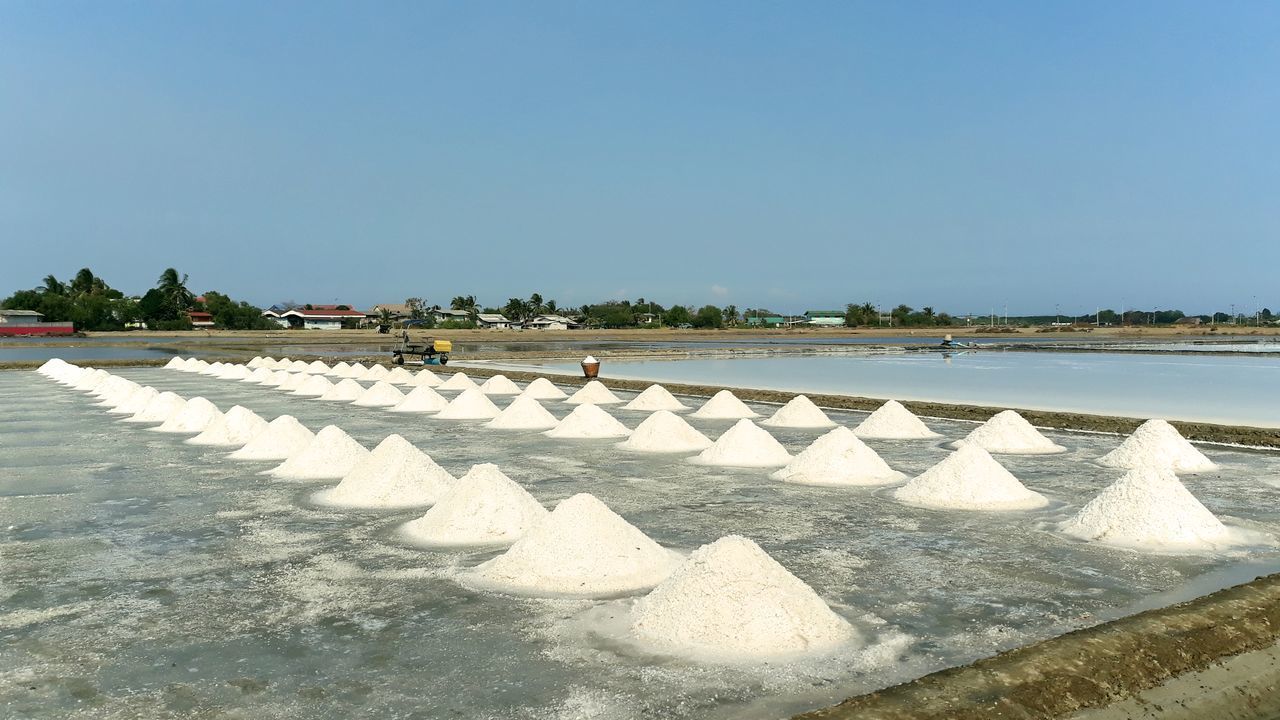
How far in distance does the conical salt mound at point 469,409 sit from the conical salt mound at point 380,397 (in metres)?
2.42

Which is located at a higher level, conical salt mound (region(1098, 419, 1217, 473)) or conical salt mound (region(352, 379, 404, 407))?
conical salt mound (region(1098, 419, 1217, 473))

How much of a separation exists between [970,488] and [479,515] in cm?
400

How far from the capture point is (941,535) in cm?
690

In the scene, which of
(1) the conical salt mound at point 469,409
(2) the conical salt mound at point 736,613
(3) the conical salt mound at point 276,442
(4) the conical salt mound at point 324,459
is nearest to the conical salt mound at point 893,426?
(1) the conical salt mound at point 469,409

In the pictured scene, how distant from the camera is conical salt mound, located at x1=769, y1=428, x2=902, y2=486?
916 centimetres

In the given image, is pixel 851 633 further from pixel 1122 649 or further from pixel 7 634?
pixel 7 634

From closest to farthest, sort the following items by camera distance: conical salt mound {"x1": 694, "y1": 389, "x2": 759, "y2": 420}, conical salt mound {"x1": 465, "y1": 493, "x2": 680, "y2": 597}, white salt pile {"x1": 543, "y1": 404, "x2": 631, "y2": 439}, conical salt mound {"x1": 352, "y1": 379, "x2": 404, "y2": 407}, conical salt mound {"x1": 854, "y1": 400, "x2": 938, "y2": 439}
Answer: conical salt mound {"x1": 465, "y1": 493, "x2": 680, "y2": 597} → conical salt mound {"x1": 854, "y1": 400, "x2": 938, "y2": 439} → white salt pile {"x1": 543, "y1": 404, "x2": 631, "y2": 439} → conical salt mound {"x1": 694, "y1": 389, "x2": 759, "y2": 420} → conical salt mound {"x1": 352, "y1": 379, "x2": 404, "y2": 407}

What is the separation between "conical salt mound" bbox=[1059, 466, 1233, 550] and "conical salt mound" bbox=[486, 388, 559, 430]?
8531 millimetres

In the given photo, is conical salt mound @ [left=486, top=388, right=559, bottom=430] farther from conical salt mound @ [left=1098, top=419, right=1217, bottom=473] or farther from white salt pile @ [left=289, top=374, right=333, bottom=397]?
white salt pile @ [left=289, top=374, right=333, bottom=397]

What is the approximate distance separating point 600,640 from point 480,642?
57cm

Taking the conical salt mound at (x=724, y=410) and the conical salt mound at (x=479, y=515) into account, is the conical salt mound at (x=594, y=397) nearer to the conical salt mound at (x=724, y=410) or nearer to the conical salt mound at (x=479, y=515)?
the conical salt mound at (x=724, y=410)

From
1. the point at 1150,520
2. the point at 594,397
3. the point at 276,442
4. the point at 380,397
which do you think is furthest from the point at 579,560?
the point at 380,397

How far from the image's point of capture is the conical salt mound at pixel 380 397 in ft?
60.2

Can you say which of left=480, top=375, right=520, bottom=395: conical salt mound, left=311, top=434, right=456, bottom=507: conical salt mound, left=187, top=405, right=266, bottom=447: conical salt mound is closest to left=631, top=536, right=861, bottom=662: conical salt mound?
left=311, top=434, right=456, bottom=507: conical salt mound
